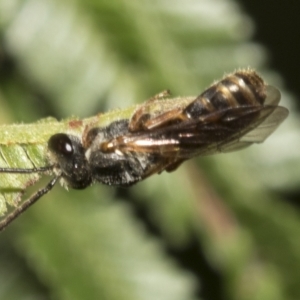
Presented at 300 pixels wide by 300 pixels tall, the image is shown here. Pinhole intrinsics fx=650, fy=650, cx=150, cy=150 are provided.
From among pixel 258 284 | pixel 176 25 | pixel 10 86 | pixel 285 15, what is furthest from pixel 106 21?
pixel 285 15

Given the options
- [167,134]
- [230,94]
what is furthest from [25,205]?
[230,94]

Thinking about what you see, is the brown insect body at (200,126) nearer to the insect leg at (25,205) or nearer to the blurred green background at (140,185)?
the insect leg at (25,205)

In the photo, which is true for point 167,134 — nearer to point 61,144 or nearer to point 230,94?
point 230,94

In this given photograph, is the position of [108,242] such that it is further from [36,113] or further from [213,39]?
[213,39]

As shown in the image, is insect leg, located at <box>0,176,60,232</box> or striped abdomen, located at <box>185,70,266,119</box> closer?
insect leg, located at <box>0,176,60,232</box>

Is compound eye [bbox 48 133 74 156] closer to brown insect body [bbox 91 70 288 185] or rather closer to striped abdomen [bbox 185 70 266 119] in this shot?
brown insect body [bbox 91 70 288 185]

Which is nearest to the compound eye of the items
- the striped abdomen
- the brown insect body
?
the brown insect body
